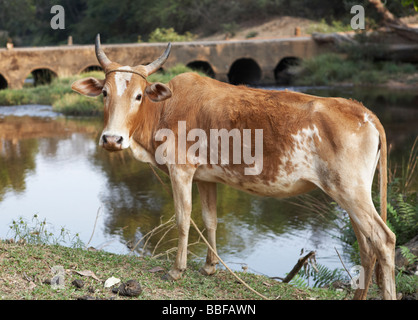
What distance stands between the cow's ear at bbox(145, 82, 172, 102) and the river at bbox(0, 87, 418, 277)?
9.00 feet

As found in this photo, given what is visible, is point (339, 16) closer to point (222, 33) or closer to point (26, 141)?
point (222, 33)

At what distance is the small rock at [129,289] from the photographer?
499 centimetres

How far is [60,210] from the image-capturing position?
10672 millimetres

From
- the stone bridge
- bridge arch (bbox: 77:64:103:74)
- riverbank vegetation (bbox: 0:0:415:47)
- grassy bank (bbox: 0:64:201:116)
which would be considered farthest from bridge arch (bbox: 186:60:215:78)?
riverbank vegetation (bbox: 0:0:415:47)

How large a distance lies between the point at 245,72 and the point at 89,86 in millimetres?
32085

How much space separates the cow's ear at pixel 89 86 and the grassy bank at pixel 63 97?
671 inches

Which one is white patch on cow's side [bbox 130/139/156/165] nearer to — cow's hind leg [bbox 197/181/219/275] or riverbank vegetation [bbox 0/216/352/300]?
cow's hind leg [bbox 197/181/219/275]

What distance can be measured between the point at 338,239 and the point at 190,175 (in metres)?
4.20

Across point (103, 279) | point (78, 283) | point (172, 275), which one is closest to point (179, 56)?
point (172, 275)

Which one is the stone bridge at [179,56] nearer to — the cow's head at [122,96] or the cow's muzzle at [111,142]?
the cow's head at [122,96]

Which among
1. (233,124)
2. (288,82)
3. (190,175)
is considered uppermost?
(233,124)

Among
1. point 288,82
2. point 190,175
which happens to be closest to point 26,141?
point 190,175

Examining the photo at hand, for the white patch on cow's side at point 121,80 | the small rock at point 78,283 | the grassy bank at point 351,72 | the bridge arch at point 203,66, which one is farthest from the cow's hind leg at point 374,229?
the bridge arch at point 203,66
